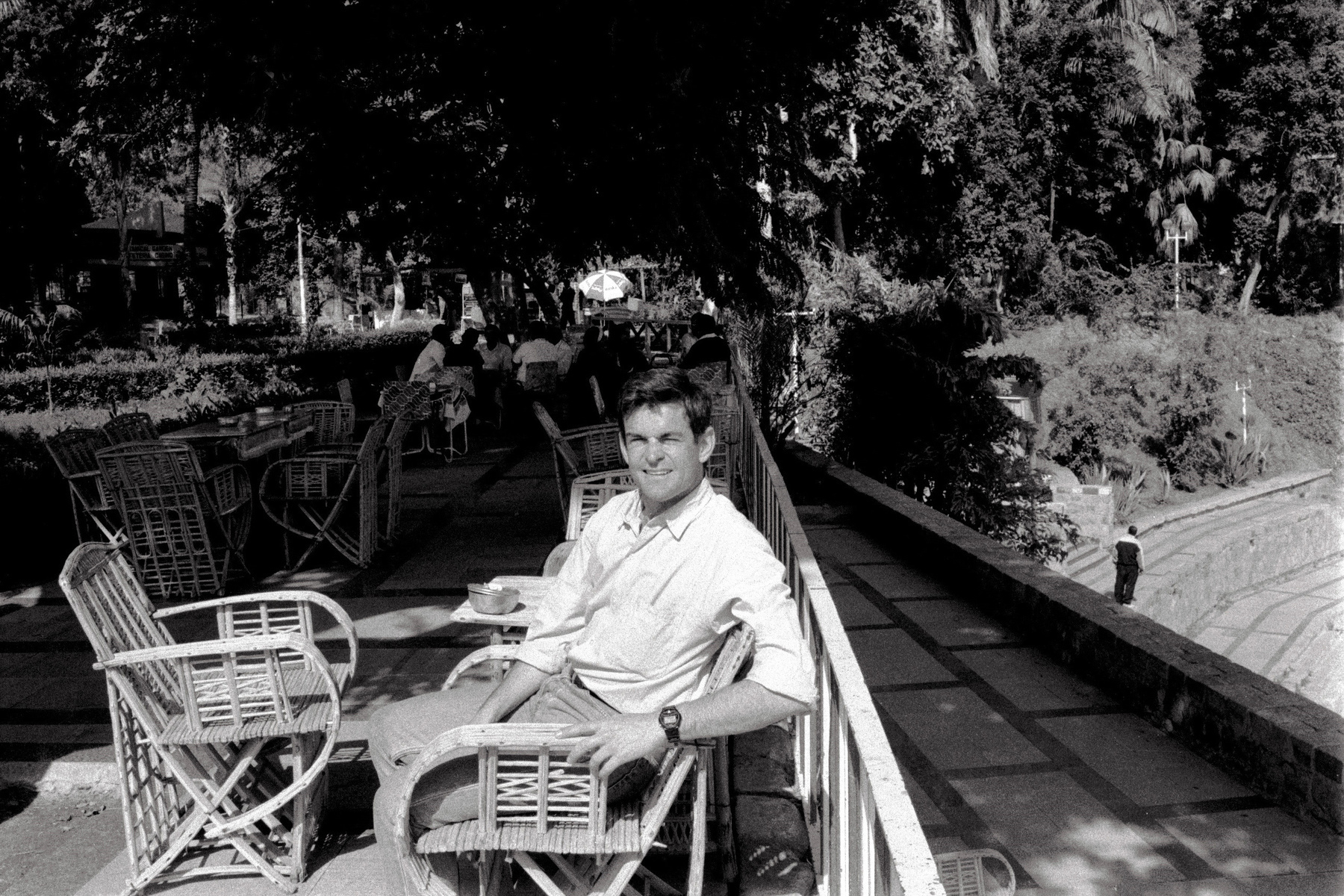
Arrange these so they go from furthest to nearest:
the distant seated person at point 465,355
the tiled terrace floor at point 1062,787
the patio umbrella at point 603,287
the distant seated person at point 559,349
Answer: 1. the patio umbrella at point 603,287
2. the distant seated person at point 559,349
3. the distant seated person at point 465,355
4. the tiled terrace floor at point 1062,787

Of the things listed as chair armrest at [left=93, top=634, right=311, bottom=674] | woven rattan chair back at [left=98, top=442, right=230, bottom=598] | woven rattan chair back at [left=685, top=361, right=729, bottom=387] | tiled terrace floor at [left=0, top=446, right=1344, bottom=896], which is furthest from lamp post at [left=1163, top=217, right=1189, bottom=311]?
chair armrest at [left=93, top=634, right=311, bottom=674]

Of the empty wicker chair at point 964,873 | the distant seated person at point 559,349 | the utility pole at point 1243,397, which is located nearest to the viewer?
the empty wicker chair at point 964,873

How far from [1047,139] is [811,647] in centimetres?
3500

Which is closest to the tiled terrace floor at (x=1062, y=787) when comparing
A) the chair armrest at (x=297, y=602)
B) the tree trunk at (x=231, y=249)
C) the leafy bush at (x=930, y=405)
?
the chair armrest at (x=297, y=602)

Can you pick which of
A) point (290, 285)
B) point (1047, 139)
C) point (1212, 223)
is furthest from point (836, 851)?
point (290, 285)

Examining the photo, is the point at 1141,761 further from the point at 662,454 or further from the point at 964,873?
the point at 662,454

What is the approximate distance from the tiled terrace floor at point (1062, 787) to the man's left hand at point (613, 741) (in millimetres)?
2389

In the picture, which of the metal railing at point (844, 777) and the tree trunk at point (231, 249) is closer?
the metal railing at point (844, 777)

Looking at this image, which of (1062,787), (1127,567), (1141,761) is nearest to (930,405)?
(1127,567)

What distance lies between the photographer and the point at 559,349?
15.4m

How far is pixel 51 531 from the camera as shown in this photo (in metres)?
7.67

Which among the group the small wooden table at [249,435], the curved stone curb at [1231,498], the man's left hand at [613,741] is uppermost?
the small wooden table at [249,435]

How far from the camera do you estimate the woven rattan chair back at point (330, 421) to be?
9.80 metres

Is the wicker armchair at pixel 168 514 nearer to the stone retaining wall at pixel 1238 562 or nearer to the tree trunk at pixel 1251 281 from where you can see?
the stone retaining wall at pixel 1238 562
